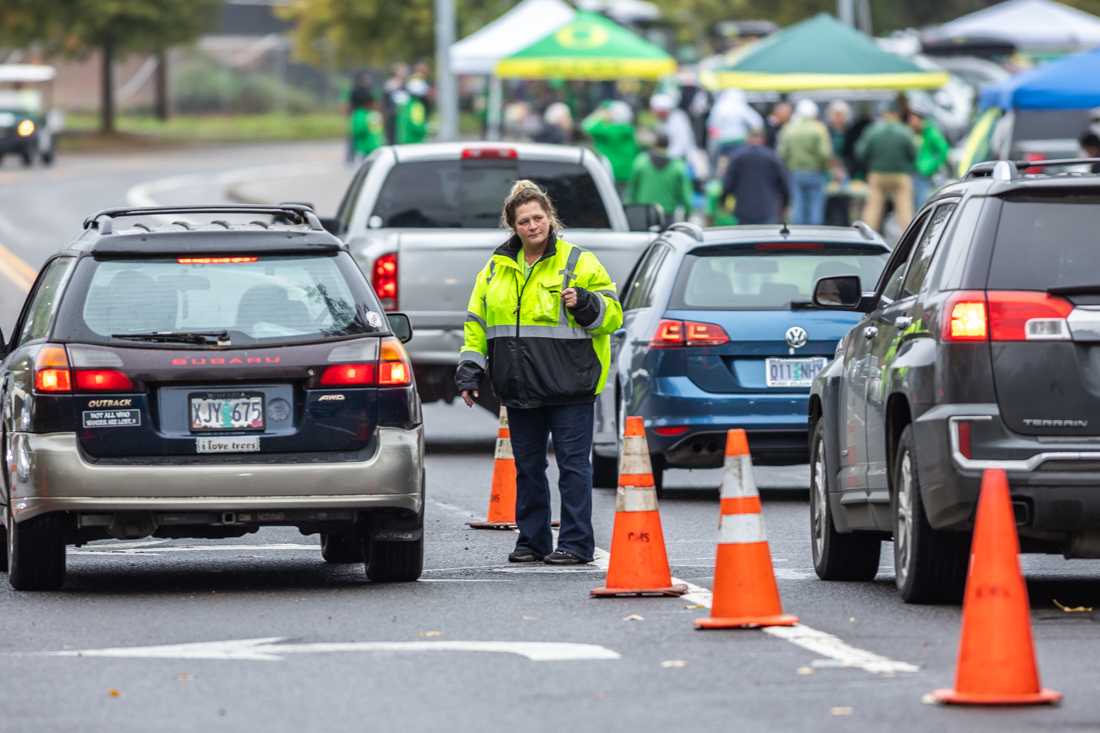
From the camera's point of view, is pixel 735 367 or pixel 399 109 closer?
pixel 735 367

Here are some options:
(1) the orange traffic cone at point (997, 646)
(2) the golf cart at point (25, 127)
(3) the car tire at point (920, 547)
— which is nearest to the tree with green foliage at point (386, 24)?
(2) the golf cart at point (25, 127)

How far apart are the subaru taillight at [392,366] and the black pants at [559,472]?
1.09 meters

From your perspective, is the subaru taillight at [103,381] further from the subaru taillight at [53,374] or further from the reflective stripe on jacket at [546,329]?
the reflective stripe on jacket at [546,329]

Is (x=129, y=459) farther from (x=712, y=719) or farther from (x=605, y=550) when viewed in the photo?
(x=712, y=719)

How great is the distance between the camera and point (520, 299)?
12.0 metres

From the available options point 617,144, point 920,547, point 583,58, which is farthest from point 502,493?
point 583,58

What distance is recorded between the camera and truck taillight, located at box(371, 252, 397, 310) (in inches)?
711

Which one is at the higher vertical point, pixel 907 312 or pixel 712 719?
pixel 907 312

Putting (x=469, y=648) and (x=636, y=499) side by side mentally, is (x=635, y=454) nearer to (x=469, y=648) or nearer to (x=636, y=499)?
(x=636, y=499)

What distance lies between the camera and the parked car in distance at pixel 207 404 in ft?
35.4

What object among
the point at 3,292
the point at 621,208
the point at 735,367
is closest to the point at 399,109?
the point at 3,292

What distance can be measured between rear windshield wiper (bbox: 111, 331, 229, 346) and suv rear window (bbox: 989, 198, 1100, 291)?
3.13 meters

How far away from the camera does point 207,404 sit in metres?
10.9

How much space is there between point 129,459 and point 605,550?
2809 mm
